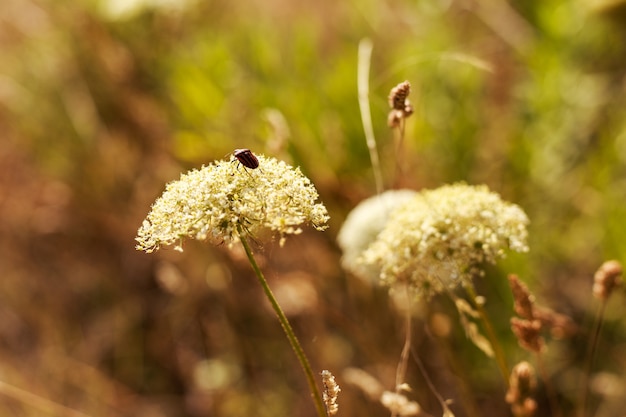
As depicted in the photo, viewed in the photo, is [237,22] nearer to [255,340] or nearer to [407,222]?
[255,340]

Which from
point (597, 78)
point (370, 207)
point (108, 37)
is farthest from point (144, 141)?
point (597, 78)

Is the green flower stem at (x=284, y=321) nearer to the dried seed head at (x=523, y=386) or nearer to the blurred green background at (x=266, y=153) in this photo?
the dried seed head at (x=523, y=386)

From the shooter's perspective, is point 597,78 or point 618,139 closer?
point 618,139

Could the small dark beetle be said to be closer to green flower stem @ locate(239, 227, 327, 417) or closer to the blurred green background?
green flower stem @ locate(239, 227, 327, 417)

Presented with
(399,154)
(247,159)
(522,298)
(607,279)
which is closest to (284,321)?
(247,159)

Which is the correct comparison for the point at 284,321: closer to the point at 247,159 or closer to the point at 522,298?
the point at 247,159

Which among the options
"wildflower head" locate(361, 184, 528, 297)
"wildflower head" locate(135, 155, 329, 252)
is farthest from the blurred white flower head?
"wildflower head" locate(135, 155, 329, 252)

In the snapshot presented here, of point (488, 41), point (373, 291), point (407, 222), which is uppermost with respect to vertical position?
point (488, 41)
